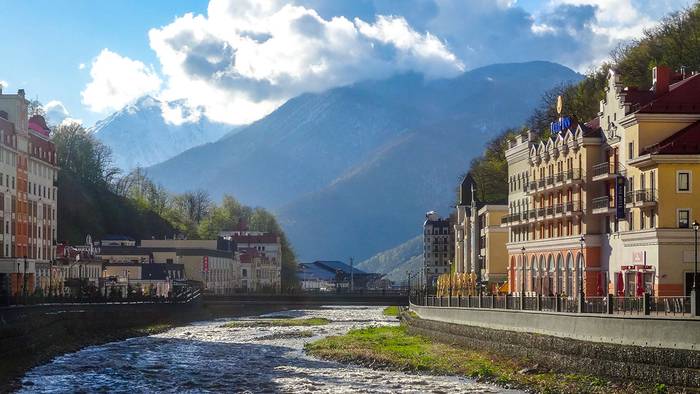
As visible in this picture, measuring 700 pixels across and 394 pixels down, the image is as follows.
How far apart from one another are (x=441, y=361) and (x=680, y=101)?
26595 millimetres

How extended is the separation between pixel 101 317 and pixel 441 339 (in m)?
37.4

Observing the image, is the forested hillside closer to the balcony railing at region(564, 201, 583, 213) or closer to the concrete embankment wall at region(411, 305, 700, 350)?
the balcony railing at region(564, 201, 583, 213)

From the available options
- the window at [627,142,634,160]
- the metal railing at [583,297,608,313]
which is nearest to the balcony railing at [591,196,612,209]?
the window at [627,142,634,160]

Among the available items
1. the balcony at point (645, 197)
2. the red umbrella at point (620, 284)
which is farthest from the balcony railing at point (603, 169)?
the balcony at point (645, 197)

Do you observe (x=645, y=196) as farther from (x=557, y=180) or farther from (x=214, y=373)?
(x=214, y=373)

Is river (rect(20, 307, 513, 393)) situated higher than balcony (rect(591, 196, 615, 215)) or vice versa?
balcony (rect(591, 196, 615, 215))

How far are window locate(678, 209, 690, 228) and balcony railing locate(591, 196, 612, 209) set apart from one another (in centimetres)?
1375

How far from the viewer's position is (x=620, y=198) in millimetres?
91250

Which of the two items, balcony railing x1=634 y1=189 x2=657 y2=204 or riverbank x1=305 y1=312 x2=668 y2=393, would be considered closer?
riverbank x1=305 y1=312 x2=668 y2=393

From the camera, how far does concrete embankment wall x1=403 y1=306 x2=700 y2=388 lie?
5172cm

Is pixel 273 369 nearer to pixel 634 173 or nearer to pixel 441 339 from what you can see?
pixel 441 339

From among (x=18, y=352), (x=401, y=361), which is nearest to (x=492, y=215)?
(x=401, y=361)

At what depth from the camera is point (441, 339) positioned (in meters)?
96.9

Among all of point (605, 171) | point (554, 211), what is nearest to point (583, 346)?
point (605, 171)
